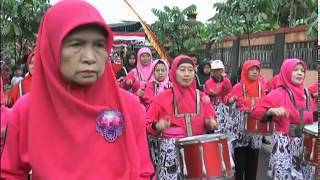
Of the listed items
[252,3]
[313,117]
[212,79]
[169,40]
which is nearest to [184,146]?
[313,117]

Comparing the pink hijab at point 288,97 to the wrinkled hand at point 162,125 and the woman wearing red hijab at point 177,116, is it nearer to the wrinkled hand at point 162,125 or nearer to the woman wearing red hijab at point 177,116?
the woman wearing red hijab at point 177,116

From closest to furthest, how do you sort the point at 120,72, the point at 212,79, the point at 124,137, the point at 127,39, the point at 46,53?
the point at 46,53, the point at 124,137, the point at 212,79, the point at 120,72, the point at 127,39

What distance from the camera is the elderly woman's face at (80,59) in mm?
2273

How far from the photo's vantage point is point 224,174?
470 centimetres

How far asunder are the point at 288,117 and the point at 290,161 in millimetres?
450

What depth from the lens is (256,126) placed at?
267 inches

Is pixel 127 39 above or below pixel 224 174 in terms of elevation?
above

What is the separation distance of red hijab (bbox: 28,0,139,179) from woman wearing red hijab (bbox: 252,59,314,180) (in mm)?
3418

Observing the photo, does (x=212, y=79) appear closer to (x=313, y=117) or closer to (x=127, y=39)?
(x=313, y=117)

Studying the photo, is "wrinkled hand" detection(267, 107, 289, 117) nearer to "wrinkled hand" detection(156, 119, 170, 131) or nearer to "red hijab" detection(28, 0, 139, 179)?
"wrinkled hand" detection(156, 119, 170, 131)

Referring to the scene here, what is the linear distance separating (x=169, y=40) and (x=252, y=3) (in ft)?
23.5

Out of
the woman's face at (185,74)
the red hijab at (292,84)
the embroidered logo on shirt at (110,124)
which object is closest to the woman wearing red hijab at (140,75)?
the woman's face at (185,74)

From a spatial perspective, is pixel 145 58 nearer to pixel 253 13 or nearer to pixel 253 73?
pixel 253 73

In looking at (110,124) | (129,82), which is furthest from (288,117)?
(129,82)
